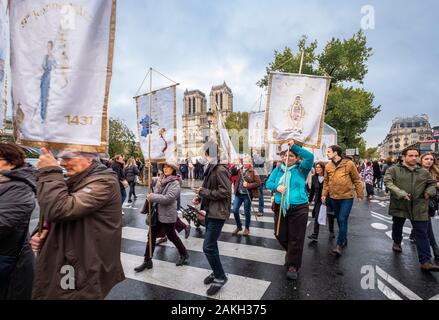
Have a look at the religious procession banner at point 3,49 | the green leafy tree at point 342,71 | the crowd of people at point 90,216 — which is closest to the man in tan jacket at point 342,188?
the crowd of people at point 90,216

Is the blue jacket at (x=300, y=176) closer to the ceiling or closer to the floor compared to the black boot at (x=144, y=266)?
closer to the ceiling

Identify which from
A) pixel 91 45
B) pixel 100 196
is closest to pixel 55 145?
pixel 100 196

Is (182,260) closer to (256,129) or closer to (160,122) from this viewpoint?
(160,122)

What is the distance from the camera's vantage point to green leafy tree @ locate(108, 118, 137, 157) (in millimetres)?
29969

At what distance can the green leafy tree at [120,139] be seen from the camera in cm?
2997

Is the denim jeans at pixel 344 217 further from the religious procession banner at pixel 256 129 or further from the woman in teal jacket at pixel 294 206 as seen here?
the religious procession banner at pixel 256 129

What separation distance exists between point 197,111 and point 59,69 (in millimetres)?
101401

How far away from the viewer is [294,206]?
12.3 feet

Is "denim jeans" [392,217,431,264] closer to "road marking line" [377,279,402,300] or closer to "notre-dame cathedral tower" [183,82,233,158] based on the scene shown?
"road marking line" [377,279,402,300]

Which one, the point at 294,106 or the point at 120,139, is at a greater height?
the point at 120,139

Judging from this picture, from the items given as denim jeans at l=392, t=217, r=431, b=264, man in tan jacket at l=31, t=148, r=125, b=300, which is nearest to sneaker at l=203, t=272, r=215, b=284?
man in tan jacket at l=31, t=148, r=125, b=300

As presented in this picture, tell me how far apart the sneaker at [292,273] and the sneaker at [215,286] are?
100 cm

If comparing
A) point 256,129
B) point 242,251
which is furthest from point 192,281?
point 256,129

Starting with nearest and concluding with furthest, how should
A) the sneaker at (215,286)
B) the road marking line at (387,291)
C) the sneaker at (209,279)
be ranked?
the road marking line at (387,291) < the sneaker at (215,286) < the sneaker at (209,279)
